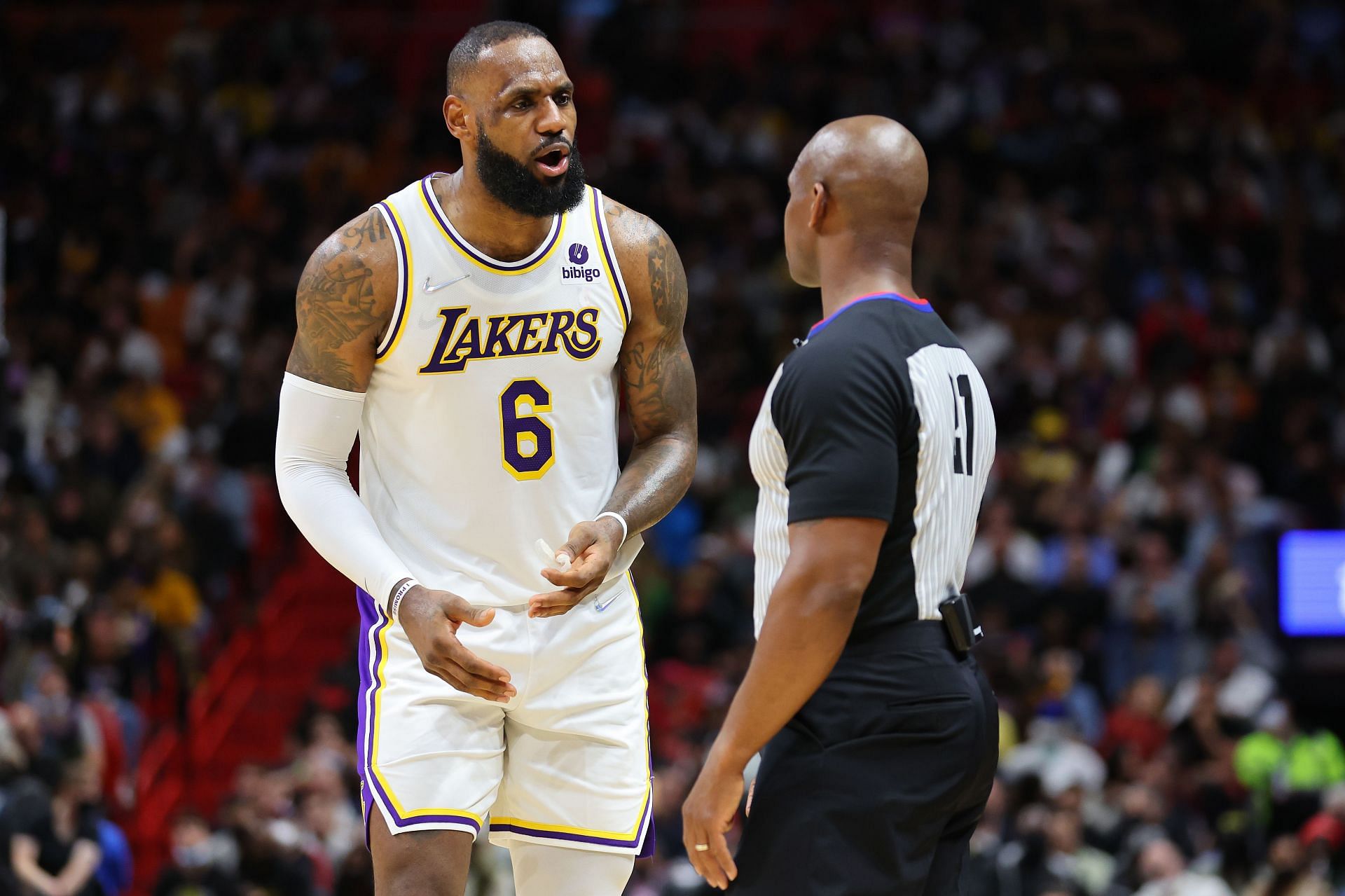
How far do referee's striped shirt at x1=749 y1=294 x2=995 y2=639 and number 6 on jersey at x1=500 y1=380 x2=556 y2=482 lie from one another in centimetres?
75

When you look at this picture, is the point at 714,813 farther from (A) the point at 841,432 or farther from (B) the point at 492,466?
(B) the point at 492,466

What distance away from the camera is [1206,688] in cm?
1191

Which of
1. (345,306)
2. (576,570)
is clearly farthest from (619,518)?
(345,306)

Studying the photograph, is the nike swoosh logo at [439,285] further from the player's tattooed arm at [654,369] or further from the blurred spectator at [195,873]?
the blurred spectator at [195,873]

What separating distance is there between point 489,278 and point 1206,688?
8.82 metres

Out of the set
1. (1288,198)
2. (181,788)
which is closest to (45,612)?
(181,788)

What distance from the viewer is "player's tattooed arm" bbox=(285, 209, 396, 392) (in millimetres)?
4348

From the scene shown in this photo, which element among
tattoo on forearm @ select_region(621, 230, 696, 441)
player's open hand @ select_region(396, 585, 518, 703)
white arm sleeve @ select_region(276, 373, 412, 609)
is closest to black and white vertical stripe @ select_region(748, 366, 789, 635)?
player's open hand @ select_region(396, 585, 518, 703)

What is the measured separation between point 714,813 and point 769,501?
2.41ft

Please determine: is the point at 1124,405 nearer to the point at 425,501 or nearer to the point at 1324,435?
the point at 1324,435

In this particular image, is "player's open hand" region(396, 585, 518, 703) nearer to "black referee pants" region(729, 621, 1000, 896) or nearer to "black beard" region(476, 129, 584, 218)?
"black referee pants" region(729, 621, 1000, 896)

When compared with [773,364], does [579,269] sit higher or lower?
higher

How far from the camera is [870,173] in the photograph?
3.83m

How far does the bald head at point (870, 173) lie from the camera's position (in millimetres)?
3832
